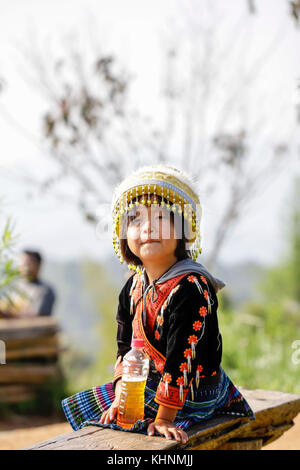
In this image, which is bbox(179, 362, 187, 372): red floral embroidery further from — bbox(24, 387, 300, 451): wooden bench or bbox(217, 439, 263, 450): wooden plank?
bbox(217, 439, 263, 450): wooden plank

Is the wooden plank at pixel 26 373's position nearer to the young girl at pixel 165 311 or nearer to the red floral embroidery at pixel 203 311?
the young girl at pixel 165 311

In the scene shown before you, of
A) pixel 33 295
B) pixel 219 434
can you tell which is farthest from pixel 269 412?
pixel 33 295

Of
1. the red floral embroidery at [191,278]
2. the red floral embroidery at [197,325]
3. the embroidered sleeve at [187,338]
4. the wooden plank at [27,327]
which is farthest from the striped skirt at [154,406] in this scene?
the wooden plank at [27,327]

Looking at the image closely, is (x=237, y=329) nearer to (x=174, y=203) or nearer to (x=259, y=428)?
(x=259, y=428)

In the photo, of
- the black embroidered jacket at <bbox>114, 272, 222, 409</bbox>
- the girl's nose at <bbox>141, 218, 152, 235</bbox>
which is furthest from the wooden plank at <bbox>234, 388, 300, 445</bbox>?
the girl's nose at <bbox>141, 218, 152, 235</bbox>

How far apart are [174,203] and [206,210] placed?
Result: 0.25 meters

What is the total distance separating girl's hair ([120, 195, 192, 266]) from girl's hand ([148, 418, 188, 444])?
0.75 meters

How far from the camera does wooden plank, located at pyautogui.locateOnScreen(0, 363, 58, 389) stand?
26.2 feet

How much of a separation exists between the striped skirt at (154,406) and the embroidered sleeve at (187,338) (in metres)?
0.12

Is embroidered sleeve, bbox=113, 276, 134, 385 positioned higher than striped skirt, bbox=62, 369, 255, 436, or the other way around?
embroidered sleeve, bbox=113, 276, 134, 385

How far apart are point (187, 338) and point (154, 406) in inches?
15.5

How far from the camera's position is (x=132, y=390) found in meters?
2.51

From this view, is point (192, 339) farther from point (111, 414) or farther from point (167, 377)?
point (111, 414)
